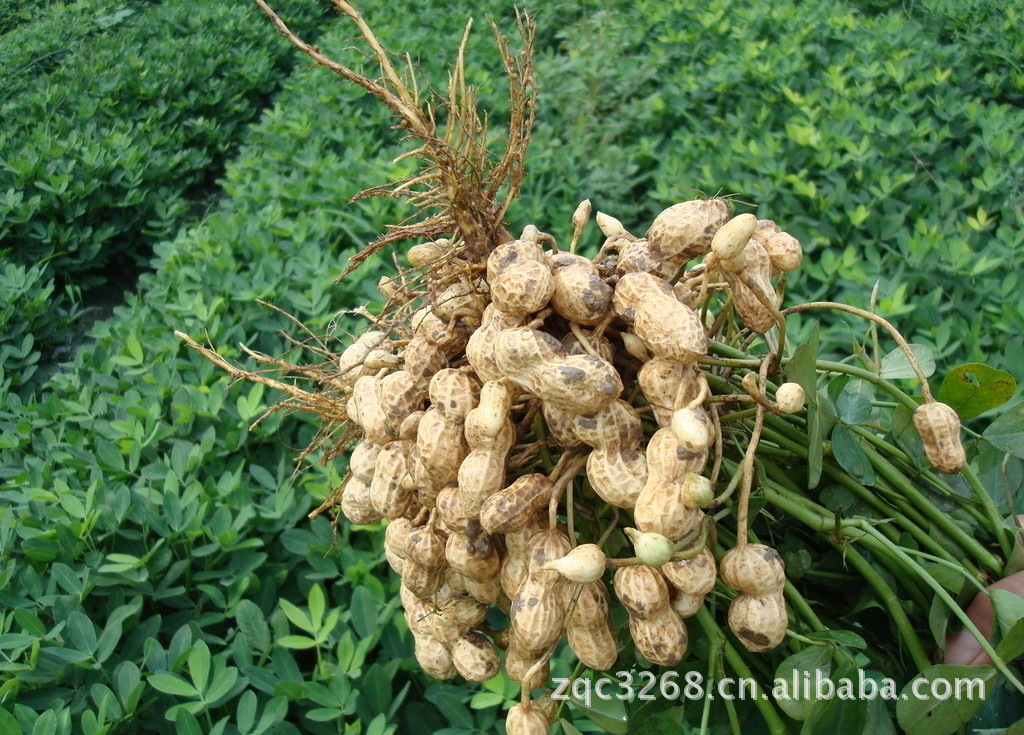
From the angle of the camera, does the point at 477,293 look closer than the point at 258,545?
Yes

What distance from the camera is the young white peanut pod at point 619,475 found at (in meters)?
0.68

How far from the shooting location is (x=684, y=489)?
2.07ft

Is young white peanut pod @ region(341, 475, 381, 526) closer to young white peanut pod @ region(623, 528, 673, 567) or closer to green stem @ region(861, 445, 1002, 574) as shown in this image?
Answer: young white peanut pod @ region(623, 528, 673, 567)

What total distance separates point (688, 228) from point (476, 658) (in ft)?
1.63

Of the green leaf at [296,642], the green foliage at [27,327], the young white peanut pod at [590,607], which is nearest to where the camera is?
the young white peanut pod at [590,607]

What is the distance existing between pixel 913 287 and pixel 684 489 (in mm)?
1432

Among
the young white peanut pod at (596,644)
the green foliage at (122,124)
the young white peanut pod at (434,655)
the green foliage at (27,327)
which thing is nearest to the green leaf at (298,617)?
the young white peanut pod at (434,655)

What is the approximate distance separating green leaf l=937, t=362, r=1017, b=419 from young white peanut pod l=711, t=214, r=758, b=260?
0.37 meters

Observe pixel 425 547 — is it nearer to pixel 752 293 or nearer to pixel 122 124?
pixel 752 293

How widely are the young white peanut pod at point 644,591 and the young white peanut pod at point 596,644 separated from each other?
67 mm

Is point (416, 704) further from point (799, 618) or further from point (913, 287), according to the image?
point (913, 287)

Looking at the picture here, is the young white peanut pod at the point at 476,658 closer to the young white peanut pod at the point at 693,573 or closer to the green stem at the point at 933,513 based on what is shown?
the young white peanut pod at the point at 693,573

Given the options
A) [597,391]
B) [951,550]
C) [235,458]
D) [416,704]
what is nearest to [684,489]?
[597,391]

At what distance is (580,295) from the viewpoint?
2.25ft
